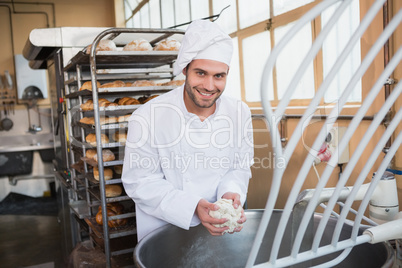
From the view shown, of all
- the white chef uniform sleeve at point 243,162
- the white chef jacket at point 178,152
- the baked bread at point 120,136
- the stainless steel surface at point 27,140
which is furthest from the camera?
the stainless steel surface at point 27,140

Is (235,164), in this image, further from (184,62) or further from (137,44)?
(137,44)

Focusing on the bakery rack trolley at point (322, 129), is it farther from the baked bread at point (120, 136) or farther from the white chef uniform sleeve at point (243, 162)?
the baked bread at point (120, 136)

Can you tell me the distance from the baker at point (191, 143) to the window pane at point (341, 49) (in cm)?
83

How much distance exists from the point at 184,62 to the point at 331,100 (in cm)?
127

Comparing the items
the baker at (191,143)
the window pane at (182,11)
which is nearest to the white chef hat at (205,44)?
the baker at (191,143)

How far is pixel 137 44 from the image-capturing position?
97.4 inches

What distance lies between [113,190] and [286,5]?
5.60ft

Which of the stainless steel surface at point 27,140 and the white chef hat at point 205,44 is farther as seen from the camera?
the stainless steel surface at point 27,140

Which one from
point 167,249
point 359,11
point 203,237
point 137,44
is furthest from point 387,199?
point 137,44

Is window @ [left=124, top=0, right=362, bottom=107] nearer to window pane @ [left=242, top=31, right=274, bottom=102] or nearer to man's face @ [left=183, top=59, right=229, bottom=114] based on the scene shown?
window pane @ [left=242, top=31, right=274, bottom=102]

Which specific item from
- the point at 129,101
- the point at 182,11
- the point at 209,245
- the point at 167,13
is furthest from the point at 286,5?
the point at 167,13

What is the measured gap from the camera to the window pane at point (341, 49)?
2160 millimetres

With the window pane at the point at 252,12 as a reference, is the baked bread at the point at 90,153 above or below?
below

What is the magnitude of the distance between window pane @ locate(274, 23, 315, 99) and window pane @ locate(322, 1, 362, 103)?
15 centimetres
